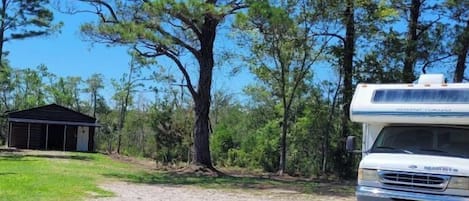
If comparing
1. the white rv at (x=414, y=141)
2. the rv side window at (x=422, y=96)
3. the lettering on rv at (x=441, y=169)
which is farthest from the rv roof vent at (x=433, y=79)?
the lettering on rv at (x=441, y=169)

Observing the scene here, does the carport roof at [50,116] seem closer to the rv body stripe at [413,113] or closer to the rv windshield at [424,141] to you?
the rv body stripe at [413,113]

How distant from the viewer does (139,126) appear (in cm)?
4334

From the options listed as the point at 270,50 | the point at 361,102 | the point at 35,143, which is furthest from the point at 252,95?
the point at 361,102

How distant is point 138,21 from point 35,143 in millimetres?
27218

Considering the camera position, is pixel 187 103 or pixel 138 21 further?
pixel 187 103

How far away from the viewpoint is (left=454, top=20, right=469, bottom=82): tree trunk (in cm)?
2328

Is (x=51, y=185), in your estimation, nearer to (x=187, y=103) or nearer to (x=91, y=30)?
(x=91, y=30)

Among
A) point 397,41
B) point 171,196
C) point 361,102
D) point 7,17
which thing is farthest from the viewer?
point 7,17

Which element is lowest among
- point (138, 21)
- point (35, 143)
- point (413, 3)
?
point (35, 143)

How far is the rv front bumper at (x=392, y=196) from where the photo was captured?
357 inches

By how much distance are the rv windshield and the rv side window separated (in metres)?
0.51

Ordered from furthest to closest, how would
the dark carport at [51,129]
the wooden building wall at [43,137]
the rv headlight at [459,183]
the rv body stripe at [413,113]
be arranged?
1. the wooden building wall at [43,137]
2. the dark carport at [51,129]
3. the rv body stripe at [413,113]
4. the rv headlight at [459,183]

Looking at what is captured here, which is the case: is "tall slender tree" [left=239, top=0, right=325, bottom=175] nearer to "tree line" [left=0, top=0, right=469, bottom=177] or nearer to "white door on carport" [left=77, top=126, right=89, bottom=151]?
"tree line" [left=0, top=0, right=469, bottom=177]

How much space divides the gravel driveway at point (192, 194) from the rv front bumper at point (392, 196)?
514 centimetres
